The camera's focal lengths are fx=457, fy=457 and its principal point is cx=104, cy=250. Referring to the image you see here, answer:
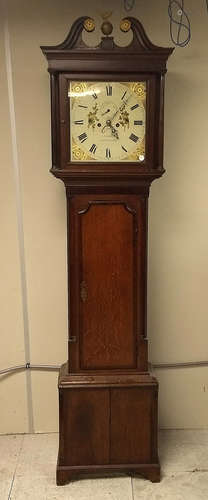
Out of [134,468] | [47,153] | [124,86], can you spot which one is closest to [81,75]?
[124,86]

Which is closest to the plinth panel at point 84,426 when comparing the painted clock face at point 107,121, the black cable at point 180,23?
the painted clock face at point 107,121

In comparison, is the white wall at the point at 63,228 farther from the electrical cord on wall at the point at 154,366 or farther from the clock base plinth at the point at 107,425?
the clock base plinth at the point at 107,425

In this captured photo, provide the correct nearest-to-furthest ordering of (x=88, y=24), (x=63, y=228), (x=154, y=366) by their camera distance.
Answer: (x=88, y=24), (x=63, y=228), (x=154, y=366)

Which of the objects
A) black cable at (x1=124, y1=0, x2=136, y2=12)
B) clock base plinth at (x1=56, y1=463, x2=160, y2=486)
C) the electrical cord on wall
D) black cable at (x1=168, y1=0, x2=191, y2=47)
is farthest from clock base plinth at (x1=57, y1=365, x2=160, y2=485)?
black cable at (x1=124, y1=0, x2=136, y2=12)

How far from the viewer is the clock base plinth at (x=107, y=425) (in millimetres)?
1902

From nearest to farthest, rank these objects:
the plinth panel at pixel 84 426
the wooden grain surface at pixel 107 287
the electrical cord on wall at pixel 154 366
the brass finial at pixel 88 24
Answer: the brass finial at pixel 88 24 → the wooden grain surface at pixel 107 287 → the plinth panel at pixel 84 426 → the electrical cord on wall at pixel 154 366

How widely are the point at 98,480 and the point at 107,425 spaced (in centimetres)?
26

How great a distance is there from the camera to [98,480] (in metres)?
1.98

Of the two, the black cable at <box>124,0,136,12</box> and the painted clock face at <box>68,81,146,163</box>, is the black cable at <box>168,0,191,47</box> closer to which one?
the black cable at <box>124,0,136,12</box>

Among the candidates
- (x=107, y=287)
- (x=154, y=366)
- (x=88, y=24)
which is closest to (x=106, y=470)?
(x=154, y=366)

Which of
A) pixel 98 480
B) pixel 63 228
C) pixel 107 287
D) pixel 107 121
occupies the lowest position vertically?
pixel 98 480

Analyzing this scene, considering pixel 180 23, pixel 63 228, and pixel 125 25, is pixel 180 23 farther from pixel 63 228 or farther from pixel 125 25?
pixel 63 228

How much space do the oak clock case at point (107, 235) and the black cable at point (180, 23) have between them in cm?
42

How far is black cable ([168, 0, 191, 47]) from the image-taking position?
6.56 ft
